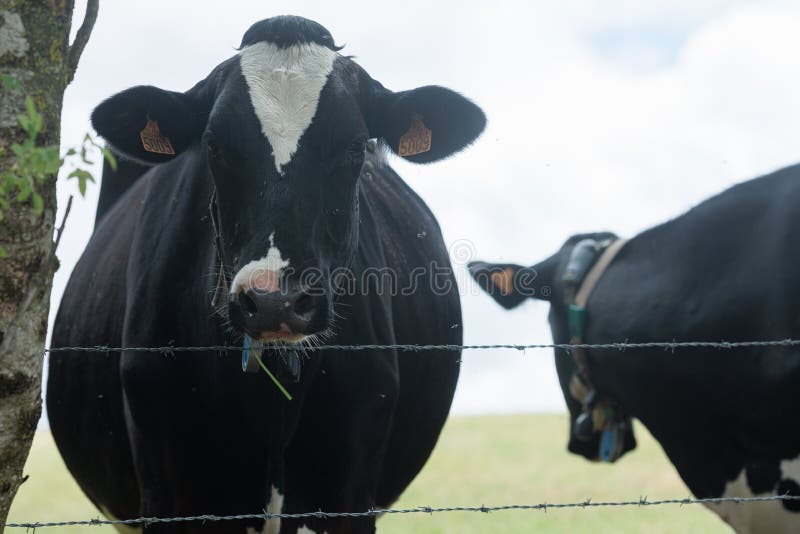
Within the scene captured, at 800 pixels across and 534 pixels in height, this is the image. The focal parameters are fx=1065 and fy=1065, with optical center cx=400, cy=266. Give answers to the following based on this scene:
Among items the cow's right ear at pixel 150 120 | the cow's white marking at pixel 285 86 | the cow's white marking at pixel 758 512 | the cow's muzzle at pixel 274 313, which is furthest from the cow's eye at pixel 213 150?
the cow's white marking at pixel 758 512

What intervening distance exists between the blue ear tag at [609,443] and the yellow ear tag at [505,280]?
103 cm

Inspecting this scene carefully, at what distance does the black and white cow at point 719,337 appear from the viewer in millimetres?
4910

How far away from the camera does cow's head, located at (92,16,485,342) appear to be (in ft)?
10.2

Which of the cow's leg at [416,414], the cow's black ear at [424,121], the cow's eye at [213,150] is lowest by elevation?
the cow's leg at [416,414]

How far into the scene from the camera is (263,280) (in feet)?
9.89

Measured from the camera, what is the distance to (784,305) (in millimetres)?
4859

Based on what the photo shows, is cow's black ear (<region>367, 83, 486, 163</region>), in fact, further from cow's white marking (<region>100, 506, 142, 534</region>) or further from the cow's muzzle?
cow's white marking (<region>100, 506, 142, 534</region>)

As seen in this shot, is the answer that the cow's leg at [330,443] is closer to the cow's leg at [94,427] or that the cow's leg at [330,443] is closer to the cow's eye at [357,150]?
the cow's eye at [357,150]

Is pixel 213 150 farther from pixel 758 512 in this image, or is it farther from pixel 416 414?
pixel 758 512

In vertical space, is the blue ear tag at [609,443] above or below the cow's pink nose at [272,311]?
below

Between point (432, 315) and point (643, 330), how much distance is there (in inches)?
50.8

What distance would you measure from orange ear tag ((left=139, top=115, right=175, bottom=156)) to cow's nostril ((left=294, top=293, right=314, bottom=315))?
1.00 meters

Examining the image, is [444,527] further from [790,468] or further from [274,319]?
[274,319]

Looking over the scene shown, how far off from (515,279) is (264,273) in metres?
3.54
